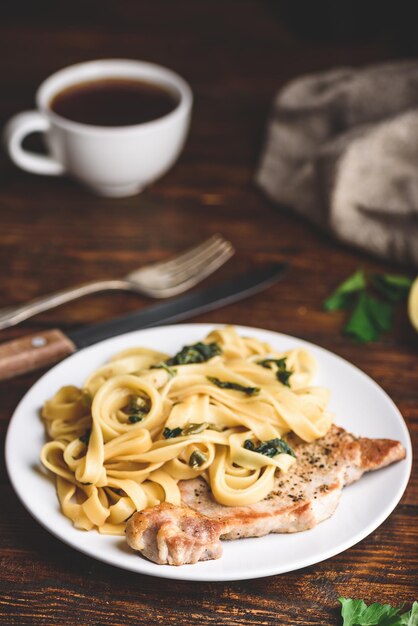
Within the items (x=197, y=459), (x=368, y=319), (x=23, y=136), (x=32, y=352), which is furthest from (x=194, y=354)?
(x=23, y=136)

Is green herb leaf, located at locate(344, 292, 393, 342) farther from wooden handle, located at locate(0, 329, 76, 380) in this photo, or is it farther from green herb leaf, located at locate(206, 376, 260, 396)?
wooden handle, located at locate(0, 329, 76, 380)

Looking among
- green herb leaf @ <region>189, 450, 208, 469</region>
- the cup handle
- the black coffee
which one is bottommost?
green herb leaf @ <region>189, 450, 208, 469</region>

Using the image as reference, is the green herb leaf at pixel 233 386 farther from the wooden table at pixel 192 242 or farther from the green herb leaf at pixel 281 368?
the wooden table at pixel 192 242

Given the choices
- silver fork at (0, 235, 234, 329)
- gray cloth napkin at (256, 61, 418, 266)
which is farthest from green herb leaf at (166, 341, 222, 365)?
gray cloth napkin at (256, 61, 418, 266)

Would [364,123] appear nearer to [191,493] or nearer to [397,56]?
[397,56]

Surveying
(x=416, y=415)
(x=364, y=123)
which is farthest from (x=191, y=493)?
(x=364, y=123)

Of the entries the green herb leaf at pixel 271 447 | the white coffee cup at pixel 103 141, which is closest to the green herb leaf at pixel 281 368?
the green herb leaf at pixel 271 447
